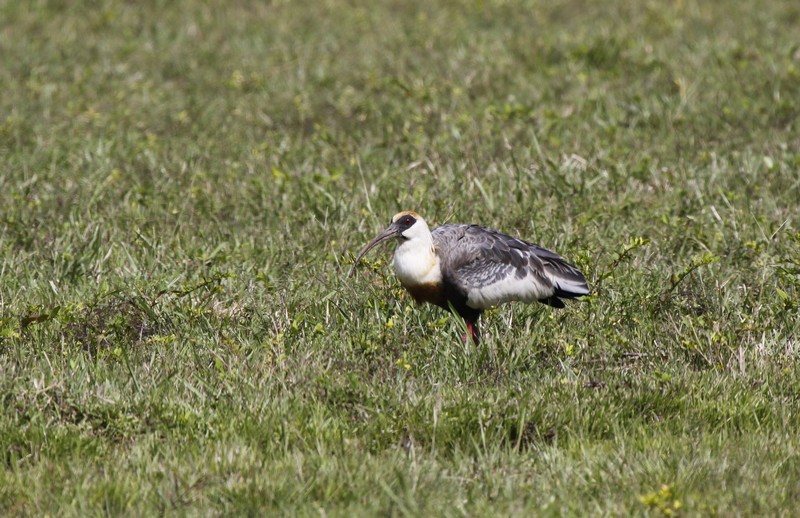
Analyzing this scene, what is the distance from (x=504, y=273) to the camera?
18.6 feet

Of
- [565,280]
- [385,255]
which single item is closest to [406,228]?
[565,280]

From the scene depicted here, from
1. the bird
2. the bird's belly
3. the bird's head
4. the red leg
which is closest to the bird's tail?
the bird

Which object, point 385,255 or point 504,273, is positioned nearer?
point 504,273

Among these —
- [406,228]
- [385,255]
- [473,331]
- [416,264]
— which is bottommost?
[385,255]

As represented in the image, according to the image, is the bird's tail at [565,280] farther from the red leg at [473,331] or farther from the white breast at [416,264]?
the white breast at [416,264]

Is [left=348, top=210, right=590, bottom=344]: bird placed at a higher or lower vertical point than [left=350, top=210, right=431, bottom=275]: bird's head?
lower

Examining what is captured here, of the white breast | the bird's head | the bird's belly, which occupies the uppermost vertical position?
the bird's head

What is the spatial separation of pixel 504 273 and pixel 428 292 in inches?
16.2

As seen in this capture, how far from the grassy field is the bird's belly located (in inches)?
4.4

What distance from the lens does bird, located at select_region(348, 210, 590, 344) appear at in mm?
5637

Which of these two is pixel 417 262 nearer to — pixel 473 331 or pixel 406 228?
pixel 406 228

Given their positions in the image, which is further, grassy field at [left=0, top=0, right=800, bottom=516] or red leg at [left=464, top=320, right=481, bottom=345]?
red leg at [left=464, top=320, right=481, bottom=345]

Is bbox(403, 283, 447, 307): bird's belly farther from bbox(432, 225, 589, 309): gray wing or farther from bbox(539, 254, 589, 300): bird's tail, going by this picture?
bbox(539, 254, 589, 300): bird's tail

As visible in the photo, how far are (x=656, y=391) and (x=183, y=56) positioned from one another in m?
7.53
